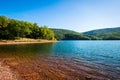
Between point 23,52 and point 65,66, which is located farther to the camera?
point 23,52

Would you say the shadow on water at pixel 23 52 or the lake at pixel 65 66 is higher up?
the shadow on water at pixel 23 52

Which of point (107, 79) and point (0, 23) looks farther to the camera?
point (0, 23)

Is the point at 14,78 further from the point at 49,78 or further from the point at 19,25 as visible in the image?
the point at 19,25

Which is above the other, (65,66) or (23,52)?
(23,52)

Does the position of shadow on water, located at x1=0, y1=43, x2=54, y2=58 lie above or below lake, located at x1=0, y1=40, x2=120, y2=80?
above

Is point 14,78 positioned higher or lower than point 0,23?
lower

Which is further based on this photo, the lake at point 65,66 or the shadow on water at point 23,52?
the shadow on water at point 23,52

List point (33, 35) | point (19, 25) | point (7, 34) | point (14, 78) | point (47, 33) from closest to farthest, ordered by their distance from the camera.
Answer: point (14, 78) → point (7, 34) → point (19, 25) → point (33, 35) → point (47, 33)

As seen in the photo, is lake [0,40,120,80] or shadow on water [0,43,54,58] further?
shadow on water [0,43,54,58]

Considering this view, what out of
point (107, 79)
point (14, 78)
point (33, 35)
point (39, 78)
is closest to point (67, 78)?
point (39, 78)

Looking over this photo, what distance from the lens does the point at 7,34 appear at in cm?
11644

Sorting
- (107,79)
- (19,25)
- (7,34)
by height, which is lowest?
(107,79)

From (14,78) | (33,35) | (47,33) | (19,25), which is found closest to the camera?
(14,78)

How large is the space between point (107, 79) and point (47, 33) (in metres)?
158
